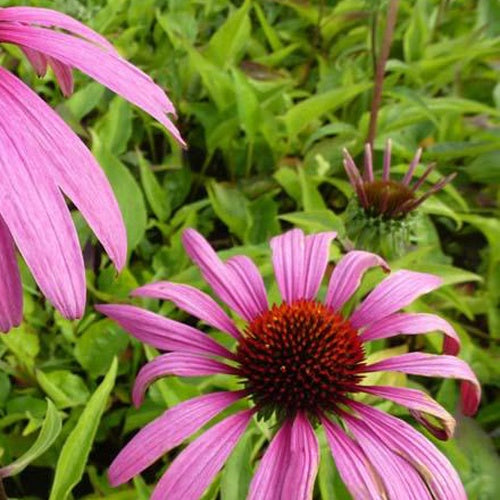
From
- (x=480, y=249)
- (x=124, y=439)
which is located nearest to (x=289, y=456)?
(x=124, y=439)

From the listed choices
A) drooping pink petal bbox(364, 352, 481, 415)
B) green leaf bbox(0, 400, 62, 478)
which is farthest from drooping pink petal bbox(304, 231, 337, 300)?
green leaf bbox(0, 400, 62, 478)

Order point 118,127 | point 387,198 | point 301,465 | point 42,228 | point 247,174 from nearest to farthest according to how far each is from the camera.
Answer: point 42,228, point 301,465, point 387,198, point 118,127, point 247,174

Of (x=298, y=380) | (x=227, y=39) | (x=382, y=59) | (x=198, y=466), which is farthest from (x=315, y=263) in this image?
(x=227, y=39)

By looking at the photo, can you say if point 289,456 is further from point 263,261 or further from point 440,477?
point 263,261

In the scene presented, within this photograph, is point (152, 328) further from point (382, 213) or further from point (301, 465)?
point (382, 213)

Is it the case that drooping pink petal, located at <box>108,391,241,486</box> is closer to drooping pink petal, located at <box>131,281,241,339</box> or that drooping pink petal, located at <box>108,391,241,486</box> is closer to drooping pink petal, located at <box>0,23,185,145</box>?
drooping pink petal, located at <box>131,281,241,339</box>

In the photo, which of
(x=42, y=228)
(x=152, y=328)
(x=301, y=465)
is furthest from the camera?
(x=152, y=328)
